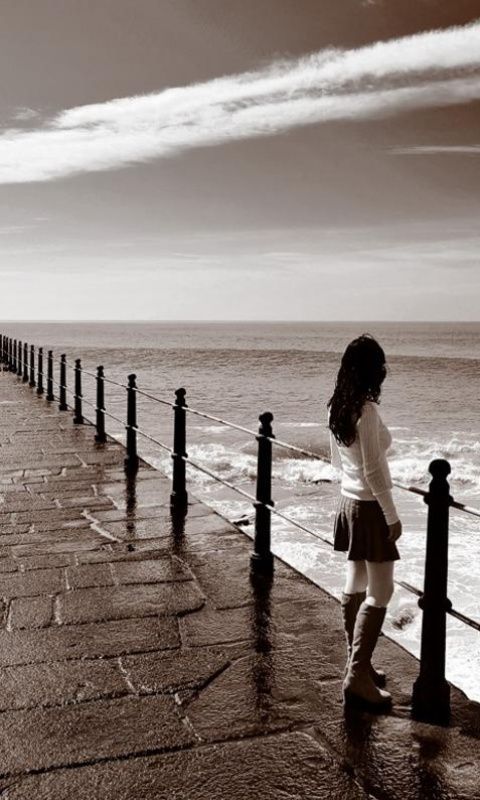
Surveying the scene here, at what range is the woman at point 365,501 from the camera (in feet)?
10.6

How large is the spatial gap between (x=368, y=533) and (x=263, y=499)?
2.03m

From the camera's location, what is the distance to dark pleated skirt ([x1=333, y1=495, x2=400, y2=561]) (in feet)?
10.9

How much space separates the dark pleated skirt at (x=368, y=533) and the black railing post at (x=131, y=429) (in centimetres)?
625

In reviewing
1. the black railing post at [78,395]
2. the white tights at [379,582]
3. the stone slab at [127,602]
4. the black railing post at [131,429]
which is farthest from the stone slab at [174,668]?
the black railing post at [78,395]

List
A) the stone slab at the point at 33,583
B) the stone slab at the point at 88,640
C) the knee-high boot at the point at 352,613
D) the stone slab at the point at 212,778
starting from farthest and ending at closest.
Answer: the stone slab at the point at 33,583, the stone slab at the point at 88,640, the knee-high boot at the point at 352,613, the stone slab at the point at 212,778

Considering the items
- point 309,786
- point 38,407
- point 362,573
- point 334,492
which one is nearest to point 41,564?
point 362,573

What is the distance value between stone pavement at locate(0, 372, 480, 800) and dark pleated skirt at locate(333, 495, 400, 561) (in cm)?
74

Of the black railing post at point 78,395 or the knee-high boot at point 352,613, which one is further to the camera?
the black railing post at point 78,395

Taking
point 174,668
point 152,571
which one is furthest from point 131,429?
point 174,668

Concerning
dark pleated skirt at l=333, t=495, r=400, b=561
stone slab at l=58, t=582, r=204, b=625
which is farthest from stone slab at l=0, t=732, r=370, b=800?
stone slab at l=58, t=582, r=204, b=625

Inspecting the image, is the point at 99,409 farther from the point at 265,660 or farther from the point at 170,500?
the point at 265,660

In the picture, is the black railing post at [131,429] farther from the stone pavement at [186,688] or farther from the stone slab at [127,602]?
the stone slab at [127,602]

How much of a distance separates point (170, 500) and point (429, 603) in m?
4.59

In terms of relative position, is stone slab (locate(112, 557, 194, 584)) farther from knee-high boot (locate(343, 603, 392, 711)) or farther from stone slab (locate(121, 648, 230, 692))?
knee-high boot (locate(343, 603, 392, 711))
